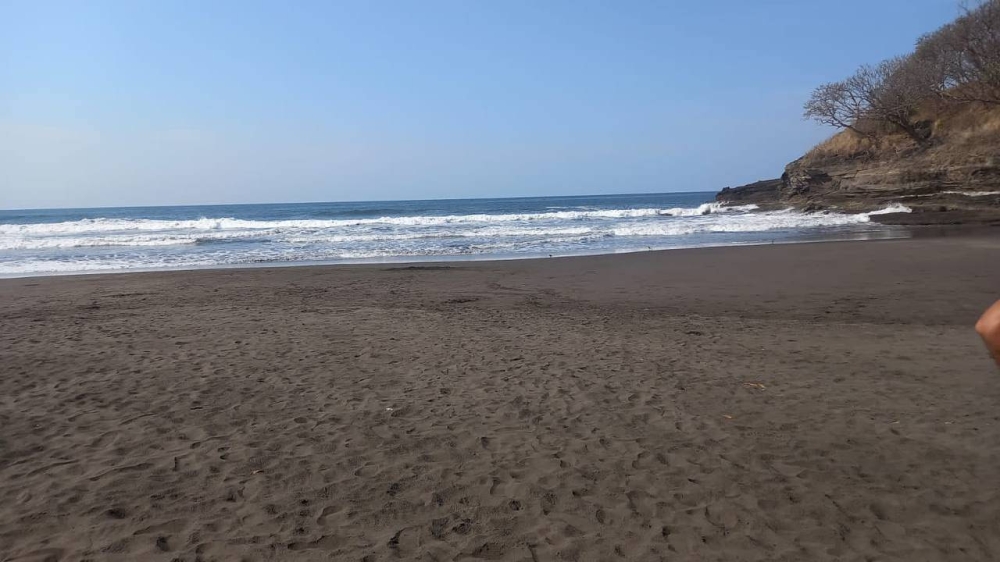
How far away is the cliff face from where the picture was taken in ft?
87.0

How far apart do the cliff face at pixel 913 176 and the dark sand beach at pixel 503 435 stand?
20.4 m

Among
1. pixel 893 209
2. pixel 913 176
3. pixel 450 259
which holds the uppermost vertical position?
pixel 913 176

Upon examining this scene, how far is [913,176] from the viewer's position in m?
29.6

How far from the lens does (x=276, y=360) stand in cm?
704

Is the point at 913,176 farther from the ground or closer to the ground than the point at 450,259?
farther from the ground

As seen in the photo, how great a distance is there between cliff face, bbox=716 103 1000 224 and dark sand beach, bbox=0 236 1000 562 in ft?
66.8

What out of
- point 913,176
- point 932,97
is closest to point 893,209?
point 913,176

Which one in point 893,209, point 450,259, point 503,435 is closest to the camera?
point 503,435

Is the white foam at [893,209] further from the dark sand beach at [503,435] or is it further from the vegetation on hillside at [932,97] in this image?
the dark sand beach at [503,435]

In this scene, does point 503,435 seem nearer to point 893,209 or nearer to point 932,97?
point 893,209

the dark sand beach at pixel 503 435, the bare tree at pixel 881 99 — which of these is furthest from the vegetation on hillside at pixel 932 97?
the dark sand beach at pixel 503 435

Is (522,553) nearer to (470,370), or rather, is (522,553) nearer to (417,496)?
(417,496)

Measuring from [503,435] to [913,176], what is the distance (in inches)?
1273

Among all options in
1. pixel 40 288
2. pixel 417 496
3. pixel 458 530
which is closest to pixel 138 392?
pixel 417 496
